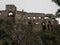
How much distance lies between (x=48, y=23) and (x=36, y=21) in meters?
1.82

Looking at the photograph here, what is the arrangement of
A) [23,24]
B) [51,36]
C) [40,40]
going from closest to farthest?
1. [40,40]
2. [51,36]
3. [23,24]

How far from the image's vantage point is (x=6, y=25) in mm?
46031

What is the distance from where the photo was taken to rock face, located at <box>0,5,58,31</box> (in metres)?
49.8

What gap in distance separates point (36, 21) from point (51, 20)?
2358 mm

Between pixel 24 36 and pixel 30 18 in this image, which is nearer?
pixel 24 36

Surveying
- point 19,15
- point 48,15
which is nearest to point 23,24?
point 19,15

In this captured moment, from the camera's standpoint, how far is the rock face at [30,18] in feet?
163

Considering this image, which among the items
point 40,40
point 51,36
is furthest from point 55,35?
point 40,40

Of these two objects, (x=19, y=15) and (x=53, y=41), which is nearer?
(x=53, y=41)

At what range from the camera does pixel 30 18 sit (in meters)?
51.1

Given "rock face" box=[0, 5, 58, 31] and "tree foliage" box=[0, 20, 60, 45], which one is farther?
"rock face" box=[0, 5, 58, 31]

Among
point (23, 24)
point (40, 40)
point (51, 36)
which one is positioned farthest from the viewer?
point (23, 24)

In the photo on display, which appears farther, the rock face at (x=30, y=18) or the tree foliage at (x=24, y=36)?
the rock face at (x=30, y=18)

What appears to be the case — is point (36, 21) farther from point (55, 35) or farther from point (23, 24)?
point (55, 35)
